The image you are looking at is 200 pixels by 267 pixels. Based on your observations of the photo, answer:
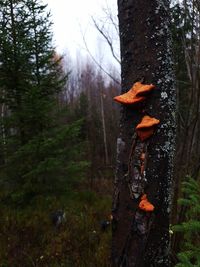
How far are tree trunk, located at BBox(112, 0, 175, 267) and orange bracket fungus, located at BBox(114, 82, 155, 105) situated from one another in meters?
0.05

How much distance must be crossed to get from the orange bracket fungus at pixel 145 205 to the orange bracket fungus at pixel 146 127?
310 millimetres

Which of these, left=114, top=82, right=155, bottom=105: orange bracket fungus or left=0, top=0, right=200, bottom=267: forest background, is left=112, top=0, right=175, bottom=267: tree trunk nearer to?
left=114, top=82, right=155, bottom=105: orange bracket fungus

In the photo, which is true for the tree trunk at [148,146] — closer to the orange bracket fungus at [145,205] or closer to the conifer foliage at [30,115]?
the orange bracket fungus at [145,205]

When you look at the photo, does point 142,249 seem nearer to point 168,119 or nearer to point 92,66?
point 168,119

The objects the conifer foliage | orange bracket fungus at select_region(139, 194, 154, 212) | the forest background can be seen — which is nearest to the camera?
orange bracket fungus at select_region(139, 194, 154, 212)

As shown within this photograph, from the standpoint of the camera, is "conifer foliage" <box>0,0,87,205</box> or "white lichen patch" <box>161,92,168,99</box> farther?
"conifer foliage" <box>0,0,87,205</box>

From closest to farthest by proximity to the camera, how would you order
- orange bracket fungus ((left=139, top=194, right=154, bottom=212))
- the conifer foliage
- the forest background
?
orange bracket fungus ((left=139, top=194, right=154, bottom=212)) < the forest background < the conifer foliage

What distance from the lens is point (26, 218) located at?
7355 millimetres

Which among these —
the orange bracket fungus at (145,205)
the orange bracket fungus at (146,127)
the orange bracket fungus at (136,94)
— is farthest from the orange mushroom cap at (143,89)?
the orange bracket fungus at (145,205)

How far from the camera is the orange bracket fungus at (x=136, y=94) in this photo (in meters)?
1.76

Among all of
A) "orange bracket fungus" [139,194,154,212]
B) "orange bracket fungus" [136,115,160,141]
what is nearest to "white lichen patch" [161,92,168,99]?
"orange bracket fungus" [136,115,160,141]

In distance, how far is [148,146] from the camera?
179 cm

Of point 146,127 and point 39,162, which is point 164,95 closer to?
point 146,127

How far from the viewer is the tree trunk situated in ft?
5.85
